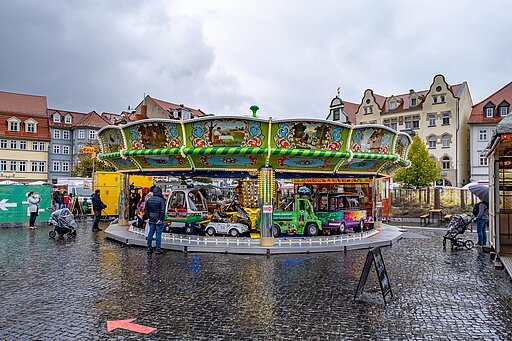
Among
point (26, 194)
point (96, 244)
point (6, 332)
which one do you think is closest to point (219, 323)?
point (6, 332)

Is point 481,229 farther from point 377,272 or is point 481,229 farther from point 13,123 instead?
point 13,123

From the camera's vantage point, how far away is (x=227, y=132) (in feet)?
42.1

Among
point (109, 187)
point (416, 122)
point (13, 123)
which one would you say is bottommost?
point (109, 187)

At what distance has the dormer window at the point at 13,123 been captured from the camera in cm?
4834

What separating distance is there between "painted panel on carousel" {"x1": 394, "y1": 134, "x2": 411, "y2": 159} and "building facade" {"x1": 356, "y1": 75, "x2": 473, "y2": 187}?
102ft

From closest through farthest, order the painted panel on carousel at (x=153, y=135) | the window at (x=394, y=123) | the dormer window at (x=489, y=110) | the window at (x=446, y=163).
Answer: the painted panel on carousel at (x=153, y=135) < the dormer window at (x=489, y=110) < the window at (x=446, y=163) < the window at (x=394, y=123)

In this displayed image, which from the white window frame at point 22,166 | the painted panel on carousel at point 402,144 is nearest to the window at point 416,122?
the painted panel on carousel at point 402,144

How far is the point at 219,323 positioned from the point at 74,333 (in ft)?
6.80

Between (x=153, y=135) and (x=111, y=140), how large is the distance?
106 inches

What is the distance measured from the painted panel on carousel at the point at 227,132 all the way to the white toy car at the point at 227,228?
12.5 ft

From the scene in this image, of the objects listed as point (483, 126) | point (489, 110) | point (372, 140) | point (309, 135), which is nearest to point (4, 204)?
point (309, 135)

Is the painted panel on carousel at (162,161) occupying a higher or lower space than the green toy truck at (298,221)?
higher

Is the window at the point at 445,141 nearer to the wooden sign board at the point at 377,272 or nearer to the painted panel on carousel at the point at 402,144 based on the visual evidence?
the painted panel on carousel at the point at 402,144

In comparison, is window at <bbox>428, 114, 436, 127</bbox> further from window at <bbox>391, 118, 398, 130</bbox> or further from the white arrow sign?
the white arrow sign
